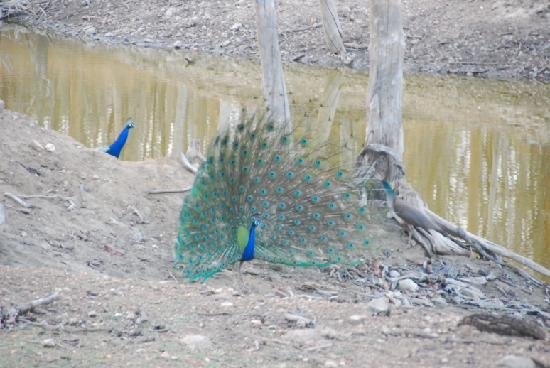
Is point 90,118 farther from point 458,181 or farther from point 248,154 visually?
point 248,154

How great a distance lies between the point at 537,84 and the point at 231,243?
17.9m

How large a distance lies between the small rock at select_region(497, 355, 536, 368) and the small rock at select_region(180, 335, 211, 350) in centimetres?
175

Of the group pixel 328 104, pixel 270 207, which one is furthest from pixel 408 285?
pixel 328 104

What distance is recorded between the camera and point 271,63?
1299 centimetres

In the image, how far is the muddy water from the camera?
1391 centimetres

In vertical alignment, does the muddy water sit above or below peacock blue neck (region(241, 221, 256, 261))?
above

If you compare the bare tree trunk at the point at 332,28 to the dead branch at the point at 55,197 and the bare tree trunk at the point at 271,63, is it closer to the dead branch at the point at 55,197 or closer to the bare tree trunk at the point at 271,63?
the bare tree trunk at the point at 271,63

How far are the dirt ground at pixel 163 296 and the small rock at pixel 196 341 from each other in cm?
1

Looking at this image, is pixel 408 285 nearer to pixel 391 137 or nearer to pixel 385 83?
pixel 391 137

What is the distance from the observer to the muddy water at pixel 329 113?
45.6 ft

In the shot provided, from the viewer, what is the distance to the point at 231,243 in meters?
9.15

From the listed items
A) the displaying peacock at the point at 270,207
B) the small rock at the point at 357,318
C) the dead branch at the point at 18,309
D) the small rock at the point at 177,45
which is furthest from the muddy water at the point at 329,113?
the dead branch at the point at 18,309

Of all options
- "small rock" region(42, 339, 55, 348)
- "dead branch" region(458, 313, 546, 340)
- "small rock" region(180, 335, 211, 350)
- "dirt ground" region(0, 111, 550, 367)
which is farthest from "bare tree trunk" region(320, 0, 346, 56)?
"small rock" region(42, 339, 55, 348)

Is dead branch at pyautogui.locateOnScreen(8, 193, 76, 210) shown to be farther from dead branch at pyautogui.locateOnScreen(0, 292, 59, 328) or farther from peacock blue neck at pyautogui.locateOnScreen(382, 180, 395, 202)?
peacock blue neck at pyautogui.locateOnScreen(382, 180, 395, 202)
